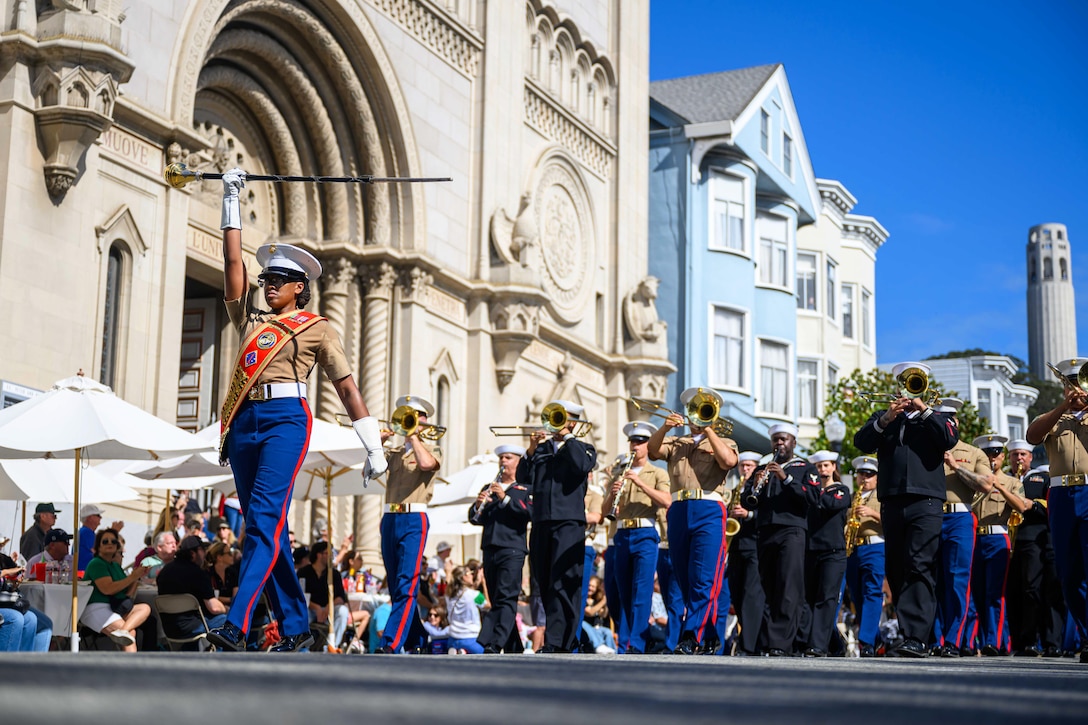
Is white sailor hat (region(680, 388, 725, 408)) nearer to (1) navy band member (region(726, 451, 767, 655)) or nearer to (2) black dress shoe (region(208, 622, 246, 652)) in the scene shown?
(1) navy band member (region(726, 451, 767, 655))

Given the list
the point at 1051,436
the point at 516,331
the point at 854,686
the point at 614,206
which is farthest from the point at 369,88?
the point at 854,686

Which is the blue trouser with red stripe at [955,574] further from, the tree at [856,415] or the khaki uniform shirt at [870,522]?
the tree at [856,415]

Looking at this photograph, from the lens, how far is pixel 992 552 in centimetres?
1591

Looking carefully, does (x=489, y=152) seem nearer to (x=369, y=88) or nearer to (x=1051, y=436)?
(x=369, y=88)

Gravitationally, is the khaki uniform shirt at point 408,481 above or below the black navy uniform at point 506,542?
above

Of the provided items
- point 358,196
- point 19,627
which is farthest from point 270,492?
point 358,196

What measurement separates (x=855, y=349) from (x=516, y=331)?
27963 millimetres

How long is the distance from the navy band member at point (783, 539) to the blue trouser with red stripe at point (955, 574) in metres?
1.30

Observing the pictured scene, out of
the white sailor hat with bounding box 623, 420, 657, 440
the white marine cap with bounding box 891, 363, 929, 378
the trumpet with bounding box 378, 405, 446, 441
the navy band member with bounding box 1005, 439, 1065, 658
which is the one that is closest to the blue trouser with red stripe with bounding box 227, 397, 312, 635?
the white marine cap with bounding box 891, 363, 929, 378

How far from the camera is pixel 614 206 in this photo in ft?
116

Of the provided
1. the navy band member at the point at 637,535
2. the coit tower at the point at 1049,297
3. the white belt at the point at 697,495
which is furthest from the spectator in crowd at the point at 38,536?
the coit tower at the point at 1049,297

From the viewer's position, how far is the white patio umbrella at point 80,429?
1381 centimetres

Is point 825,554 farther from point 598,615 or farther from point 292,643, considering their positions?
point 292,643

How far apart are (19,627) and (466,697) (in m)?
9.64
